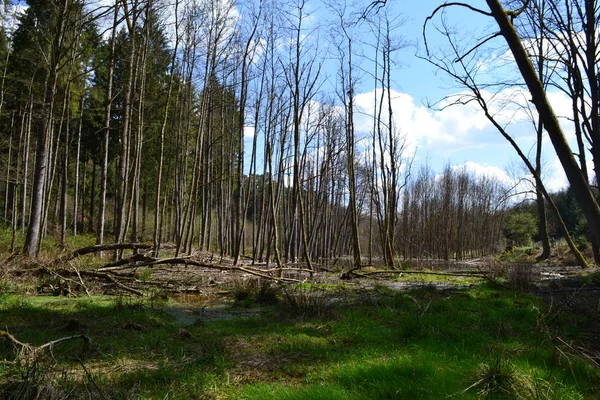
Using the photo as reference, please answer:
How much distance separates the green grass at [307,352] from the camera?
332 cm


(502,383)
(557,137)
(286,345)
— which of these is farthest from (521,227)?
(502,383)

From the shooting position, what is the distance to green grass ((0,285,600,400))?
3324 mm

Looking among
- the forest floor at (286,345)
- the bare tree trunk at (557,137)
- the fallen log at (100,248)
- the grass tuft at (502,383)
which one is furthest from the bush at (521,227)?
the grass tuft at (502,383)

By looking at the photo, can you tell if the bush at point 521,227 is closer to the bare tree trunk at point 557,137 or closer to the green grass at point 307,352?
the green grass at point 307,352

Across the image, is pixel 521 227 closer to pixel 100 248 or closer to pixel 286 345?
pixel 100 248

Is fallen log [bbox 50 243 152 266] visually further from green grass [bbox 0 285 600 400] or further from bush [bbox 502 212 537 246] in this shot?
bush [bbox 502 212 537 246]

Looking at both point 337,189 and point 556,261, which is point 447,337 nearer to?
point 556,261

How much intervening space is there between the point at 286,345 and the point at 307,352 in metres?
0.29

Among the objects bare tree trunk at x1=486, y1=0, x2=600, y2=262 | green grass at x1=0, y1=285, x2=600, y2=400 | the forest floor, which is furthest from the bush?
bare tree trunk at x1=486, y1=0, x2=600, y2=262

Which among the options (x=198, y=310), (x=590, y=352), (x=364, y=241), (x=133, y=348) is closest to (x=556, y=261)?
(x=590, y=352)

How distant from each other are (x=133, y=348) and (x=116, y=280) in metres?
4.86

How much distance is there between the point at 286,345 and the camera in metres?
4.69

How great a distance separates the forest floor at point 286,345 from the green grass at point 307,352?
0.06ft

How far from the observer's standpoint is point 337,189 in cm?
3903
